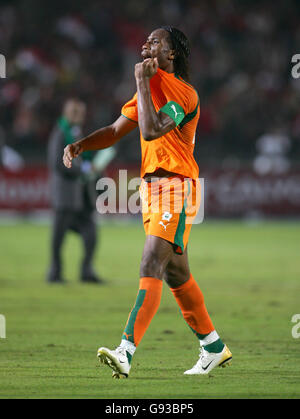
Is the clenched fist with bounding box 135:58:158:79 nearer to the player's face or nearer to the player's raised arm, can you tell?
the player's face

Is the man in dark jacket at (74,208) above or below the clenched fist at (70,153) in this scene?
below

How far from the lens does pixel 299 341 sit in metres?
7.05

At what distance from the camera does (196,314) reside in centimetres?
582

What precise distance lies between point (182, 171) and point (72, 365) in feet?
5.36

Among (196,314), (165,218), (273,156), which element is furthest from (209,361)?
(273,156)

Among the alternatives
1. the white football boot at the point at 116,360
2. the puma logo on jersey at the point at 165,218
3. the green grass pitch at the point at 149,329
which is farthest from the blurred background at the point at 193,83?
the white football boot at the point at 116,360

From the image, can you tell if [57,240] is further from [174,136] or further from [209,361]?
[174,136]

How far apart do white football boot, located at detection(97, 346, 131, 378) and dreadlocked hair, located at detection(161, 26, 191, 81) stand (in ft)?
6.43

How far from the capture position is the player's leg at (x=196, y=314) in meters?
5.73

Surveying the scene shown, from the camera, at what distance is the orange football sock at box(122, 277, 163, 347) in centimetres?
539

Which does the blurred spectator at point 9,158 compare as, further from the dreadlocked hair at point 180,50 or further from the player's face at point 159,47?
the player's face at point 159,47

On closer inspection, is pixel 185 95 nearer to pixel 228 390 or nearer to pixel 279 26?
pixel 228 390

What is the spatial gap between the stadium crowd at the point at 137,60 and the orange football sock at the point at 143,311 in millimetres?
A: 16805

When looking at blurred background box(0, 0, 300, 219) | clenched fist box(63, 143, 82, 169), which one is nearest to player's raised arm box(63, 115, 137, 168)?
clenched fist box(63, 143, 82, 169)
